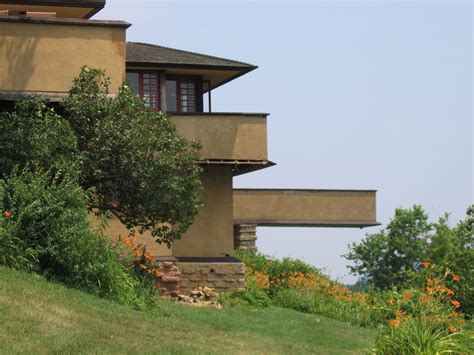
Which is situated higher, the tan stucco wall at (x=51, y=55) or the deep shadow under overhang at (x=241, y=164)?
the tan stucco wall at (x=51, y=55)

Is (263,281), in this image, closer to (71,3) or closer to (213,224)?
(213,224)

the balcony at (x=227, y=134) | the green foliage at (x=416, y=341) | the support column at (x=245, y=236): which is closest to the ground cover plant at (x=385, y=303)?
the green foliage at (x=416, y=341)

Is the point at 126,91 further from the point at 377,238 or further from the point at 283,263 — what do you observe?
the point at 377,238

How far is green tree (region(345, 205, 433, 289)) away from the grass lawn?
23.4 m

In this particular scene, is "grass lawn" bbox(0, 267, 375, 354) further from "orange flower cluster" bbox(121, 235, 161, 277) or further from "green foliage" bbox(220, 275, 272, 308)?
"green foliage" bbox(220, 275, 272, 308)

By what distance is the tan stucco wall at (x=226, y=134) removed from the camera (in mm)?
29938

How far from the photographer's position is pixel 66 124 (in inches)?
955

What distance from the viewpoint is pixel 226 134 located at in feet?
99.0

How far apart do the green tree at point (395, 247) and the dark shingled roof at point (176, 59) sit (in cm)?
1733

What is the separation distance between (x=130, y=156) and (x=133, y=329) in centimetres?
653

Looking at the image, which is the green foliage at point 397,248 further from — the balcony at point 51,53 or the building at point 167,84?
the balcony at point 51,53

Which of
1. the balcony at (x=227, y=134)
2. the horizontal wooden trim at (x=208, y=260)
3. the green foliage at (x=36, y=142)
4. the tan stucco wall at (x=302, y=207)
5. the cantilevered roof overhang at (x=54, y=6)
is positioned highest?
the cantilevered roof overhang at (x=54, y=6)

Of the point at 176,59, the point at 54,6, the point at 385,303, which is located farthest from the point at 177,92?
the point at 385,303

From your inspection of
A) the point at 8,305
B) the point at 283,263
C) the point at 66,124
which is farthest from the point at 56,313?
the point at 283,263
